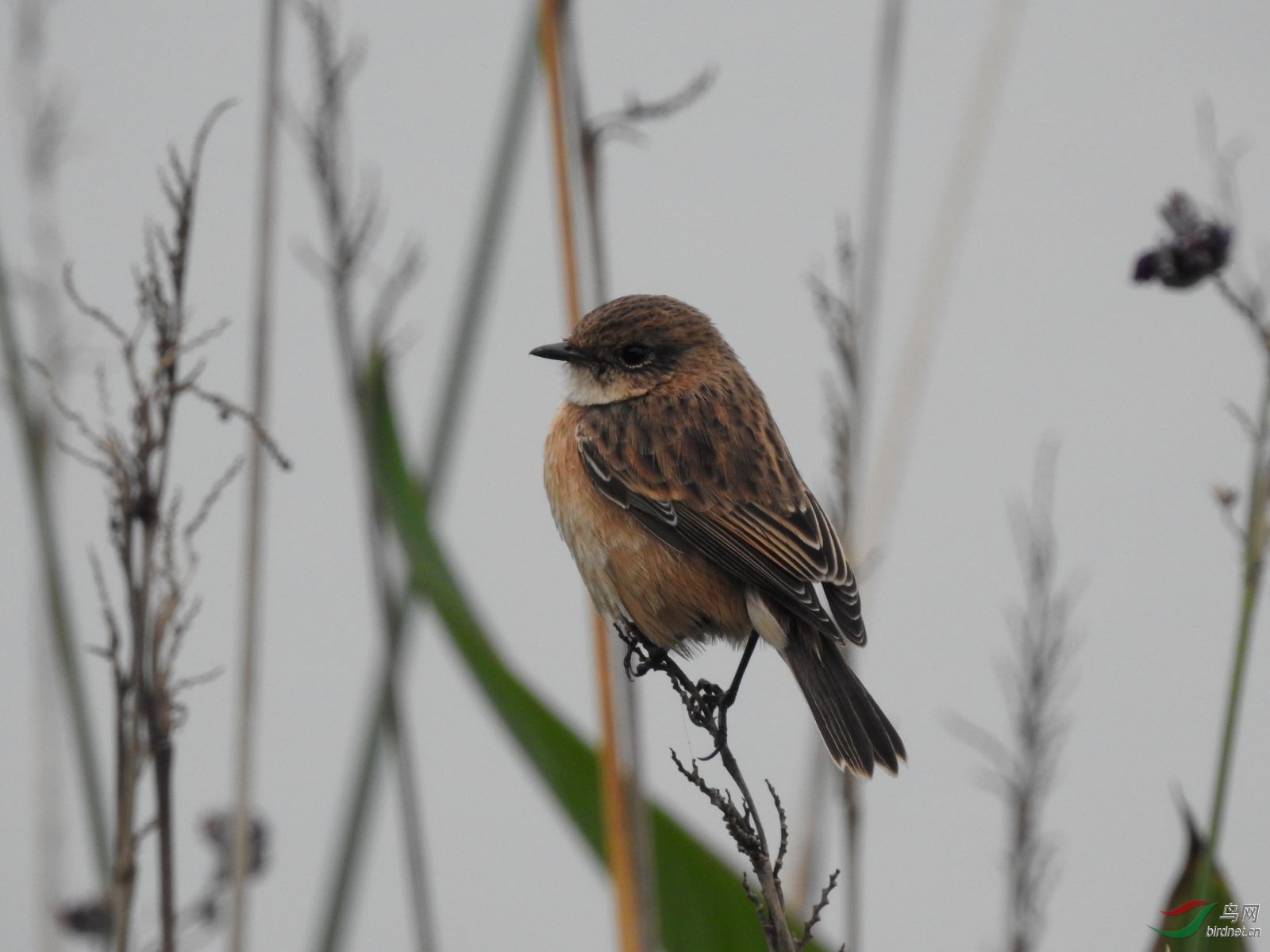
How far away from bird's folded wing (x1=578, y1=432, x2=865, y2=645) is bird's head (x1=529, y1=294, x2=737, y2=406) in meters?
0.26

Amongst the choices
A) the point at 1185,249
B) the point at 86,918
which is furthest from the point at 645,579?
the point at 86,918

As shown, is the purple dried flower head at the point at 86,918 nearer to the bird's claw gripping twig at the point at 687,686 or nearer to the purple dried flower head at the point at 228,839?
the purple dried flower head at the point at 228,839

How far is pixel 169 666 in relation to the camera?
7.04 ft

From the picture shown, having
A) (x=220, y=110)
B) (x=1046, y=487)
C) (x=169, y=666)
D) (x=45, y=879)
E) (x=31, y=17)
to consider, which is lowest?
(x=45, y=879)

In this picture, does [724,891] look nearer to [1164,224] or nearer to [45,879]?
[1164,224]

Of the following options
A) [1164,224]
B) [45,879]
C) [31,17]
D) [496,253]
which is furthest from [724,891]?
[31,17]

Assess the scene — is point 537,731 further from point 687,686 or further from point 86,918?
point 86,918

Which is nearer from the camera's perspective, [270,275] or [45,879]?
[270,275]

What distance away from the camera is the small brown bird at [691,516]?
9.87ft

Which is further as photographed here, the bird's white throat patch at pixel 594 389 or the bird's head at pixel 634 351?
the bird's white throat patch at pixel 594 389

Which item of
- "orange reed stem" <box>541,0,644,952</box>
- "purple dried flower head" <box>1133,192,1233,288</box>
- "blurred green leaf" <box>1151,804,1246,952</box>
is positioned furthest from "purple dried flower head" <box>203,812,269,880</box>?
"purple dried flower head" <box>1133,192,1233,288</box>

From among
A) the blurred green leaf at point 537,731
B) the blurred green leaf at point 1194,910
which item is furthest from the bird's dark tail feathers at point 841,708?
the blurred green leaf at point 1194,910

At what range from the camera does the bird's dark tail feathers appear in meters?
2.77

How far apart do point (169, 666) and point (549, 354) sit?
1499 millimetres
